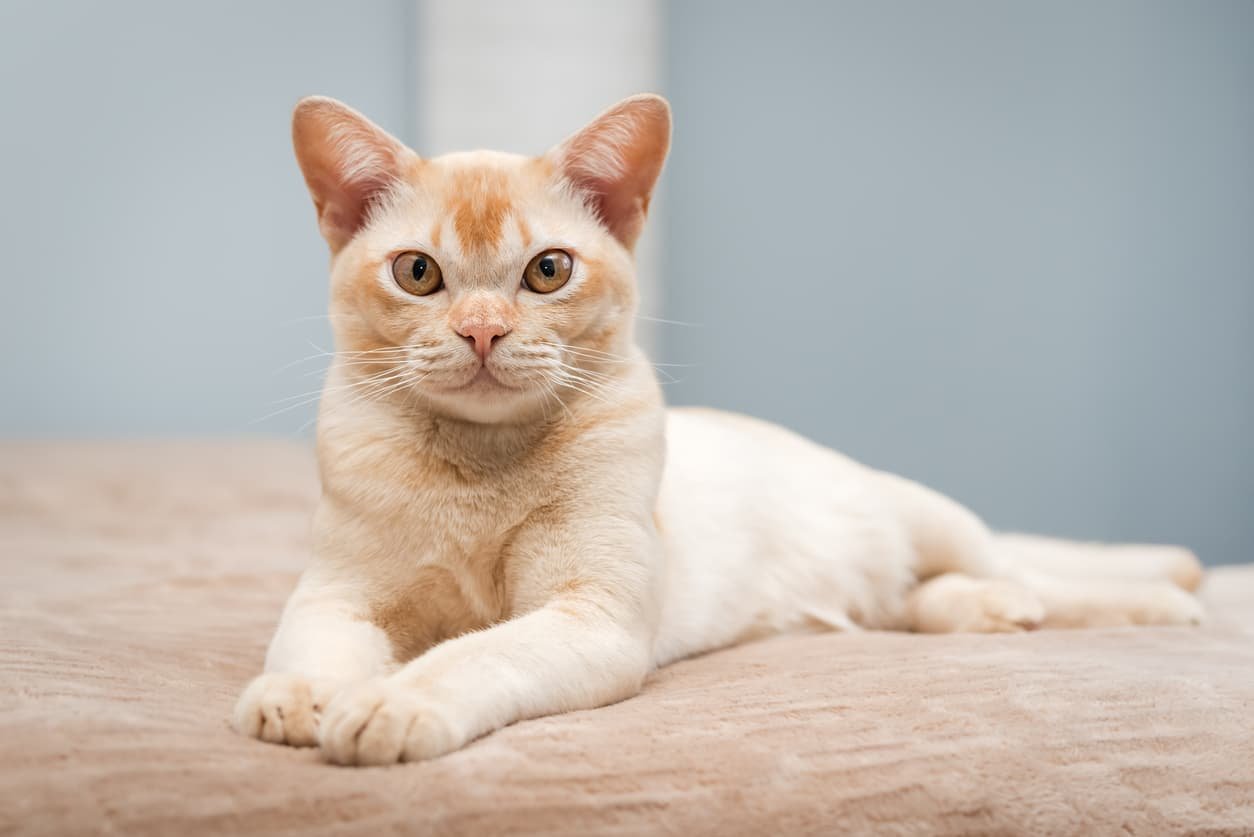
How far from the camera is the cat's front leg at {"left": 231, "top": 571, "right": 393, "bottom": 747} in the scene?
41.2 inches

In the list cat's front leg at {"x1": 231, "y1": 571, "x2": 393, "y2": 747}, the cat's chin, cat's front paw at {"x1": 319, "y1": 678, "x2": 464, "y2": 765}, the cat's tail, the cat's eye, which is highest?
the cat's eye

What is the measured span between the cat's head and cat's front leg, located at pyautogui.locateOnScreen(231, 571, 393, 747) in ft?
0.88

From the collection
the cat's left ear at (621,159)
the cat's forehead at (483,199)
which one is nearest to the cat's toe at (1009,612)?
the cat's left ear at (621,159)

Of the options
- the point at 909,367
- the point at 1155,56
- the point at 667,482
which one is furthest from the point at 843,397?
the point at 667,482

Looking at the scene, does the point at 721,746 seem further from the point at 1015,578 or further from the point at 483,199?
the point at 1015,578

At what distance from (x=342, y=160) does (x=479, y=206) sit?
0.80ft

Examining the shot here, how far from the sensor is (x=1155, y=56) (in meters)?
3.53

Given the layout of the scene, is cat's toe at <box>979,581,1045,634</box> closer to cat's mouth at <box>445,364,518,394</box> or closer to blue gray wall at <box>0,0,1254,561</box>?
cat's mouth at <box>445,364,518,394</box>

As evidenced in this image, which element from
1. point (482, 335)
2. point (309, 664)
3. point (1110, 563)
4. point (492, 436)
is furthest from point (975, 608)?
point (309, 664)

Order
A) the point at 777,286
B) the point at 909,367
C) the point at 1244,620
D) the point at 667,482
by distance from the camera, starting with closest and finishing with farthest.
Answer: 1. the point at 667,482
2. the point at 1244,620
3. the point at 909,367
4. the point at 777,286

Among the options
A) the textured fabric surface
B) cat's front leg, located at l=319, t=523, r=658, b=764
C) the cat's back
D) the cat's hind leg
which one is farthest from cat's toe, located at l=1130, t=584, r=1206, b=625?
cat's front leg, located at l=319, t=523, r=658, b=764

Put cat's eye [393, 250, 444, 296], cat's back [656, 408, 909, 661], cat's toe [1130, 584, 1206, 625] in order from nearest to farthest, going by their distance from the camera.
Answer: cat's eye [393, 250, 444, 296]
cat's back [656, 408, 909, 661]
cat's toe [1130, 584, 1206, 625]

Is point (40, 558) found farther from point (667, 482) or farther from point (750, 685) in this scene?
point (750, 685)

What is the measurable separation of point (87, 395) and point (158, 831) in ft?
11.7
